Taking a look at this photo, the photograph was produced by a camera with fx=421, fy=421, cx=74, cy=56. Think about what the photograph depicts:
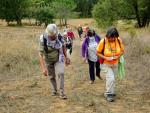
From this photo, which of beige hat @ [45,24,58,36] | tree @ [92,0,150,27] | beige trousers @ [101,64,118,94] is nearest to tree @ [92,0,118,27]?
tree @ [92,0,150,27]

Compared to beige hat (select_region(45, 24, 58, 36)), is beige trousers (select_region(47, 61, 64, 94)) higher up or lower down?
lower down

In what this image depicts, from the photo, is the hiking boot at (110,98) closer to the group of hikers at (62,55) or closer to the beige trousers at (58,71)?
the group of hikers at (62,55)

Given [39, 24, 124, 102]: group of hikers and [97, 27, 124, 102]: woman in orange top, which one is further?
[97, 27, 124, 102]: woman in orange top

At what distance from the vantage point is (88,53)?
1240cm

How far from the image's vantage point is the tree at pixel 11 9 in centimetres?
7069

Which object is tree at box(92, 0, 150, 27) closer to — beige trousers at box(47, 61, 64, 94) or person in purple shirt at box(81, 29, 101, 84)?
person in purple shirt at box(81, 29, 101, 84)

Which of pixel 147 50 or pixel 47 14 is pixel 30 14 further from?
pixel 147 50

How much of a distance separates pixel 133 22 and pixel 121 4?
4.45 metres

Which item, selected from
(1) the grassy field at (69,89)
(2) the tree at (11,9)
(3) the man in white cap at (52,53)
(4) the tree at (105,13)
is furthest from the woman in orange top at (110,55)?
(2) the tree at (11,9)

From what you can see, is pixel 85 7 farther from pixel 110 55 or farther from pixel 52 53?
pixel 52 53

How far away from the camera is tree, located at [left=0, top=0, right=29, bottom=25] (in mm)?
70688

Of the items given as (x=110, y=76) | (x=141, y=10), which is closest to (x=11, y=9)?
(x=141, y=10)

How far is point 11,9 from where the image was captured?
71750 millimetres

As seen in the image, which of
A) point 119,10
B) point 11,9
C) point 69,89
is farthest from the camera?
point 11,9
